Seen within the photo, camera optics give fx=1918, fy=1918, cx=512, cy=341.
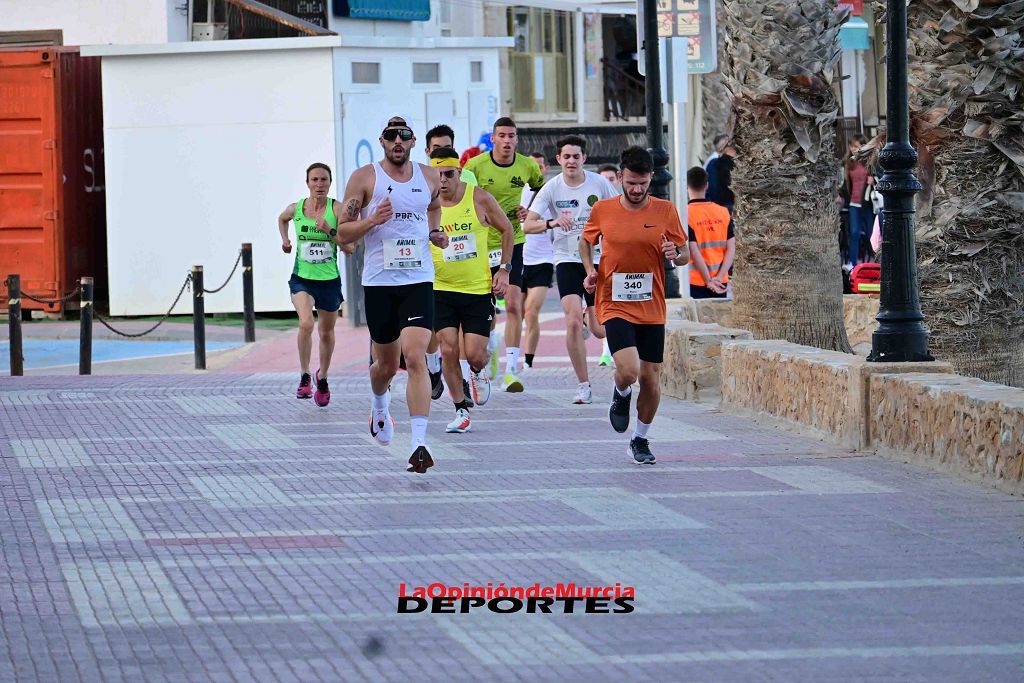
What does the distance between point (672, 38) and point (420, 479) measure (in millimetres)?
8444

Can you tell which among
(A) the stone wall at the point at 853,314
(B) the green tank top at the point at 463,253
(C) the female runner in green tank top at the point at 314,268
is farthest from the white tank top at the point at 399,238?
(A) the stone wall at the point at 853,314

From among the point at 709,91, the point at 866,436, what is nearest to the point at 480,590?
the point at 866,436

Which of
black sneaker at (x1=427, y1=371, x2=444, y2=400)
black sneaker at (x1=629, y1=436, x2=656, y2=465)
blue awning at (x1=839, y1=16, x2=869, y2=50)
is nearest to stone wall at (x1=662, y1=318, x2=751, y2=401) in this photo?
black sneaker at (x1=427, y1=371, x2=444, y2=400)

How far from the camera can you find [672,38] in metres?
17.7

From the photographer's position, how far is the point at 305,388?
14484 millimetres

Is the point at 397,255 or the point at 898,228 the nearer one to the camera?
the point at 397,255

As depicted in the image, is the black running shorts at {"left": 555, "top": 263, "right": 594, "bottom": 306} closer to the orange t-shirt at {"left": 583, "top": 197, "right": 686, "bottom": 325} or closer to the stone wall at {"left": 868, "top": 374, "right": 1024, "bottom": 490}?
the orange t-shirt at {"left": 583, "top": 197, "right": 686, "bottom": 325}

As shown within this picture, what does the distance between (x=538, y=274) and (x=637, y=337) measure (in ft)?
13.5

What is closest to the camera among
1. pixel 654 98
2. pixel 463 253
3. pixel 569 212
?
pixel 463 253

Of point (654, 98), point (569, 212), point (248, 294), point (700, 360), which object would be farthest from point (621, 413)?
point (248, 294)

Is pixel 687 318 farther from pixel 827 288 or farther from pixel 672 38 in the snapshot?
pixel 672 38

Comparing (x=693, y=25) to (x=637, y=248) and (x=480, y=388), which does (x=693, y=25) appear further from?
(x=637, y=248)

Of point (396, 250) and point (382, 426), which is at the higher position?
point (396, 250)

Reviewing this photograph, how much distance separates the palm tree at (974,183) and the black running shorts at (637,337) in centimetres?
232
